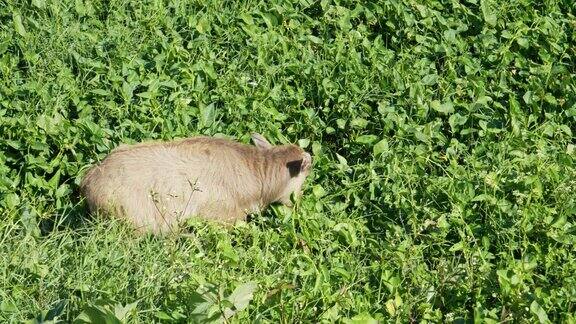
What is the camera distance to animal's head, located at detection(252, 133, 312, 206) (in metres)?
6.59

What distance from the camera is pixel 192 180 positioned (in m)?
6.36

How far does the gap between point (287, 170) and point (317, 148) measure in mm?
375

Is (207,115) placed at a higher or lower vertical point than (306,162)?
higher

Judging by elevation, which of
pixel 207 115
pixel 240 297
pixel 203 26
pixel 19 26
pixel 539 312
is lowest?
pixel 539 312

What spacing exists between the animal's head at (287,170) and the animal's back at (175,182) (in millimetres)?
102

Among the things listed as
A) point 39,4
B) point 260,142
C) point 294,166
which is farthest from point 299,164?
point 39,4

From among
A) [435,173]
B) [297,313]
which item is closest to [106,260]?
[297,313]

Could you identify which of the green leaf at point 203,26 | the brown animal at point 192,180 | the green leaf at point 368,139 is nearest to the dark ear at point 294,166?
the brown animal at point 192,180

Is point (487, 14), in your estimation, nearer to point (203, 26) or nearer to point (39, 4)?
point (203, 26)

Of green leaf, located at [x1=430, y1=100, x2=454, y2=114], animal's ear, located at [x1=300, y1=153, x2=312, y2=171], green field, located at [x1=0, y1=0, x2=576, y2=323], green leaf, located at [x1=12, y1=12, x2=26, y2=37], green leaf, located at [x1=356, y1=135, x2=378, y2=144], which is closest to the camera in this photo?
green field, located at [x1=0, y1=0, x2=576, y2=323]

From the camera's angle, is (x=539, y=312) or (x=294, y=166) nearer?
(x=539, y=312)

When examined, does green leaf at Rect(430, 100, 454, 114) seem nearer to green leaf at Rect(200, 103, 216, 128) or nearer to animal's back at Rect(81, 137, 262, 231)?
animal's back at Rect(81, 137, 262, 231)

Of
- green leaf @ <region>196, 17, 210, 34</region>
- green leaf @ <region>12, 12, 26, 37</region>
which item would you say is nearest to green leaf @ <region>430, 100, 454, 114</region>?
green leaf @ <region>196, 17, 210, 34</region>

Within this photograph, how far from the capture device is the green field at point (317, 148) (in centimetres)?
548
